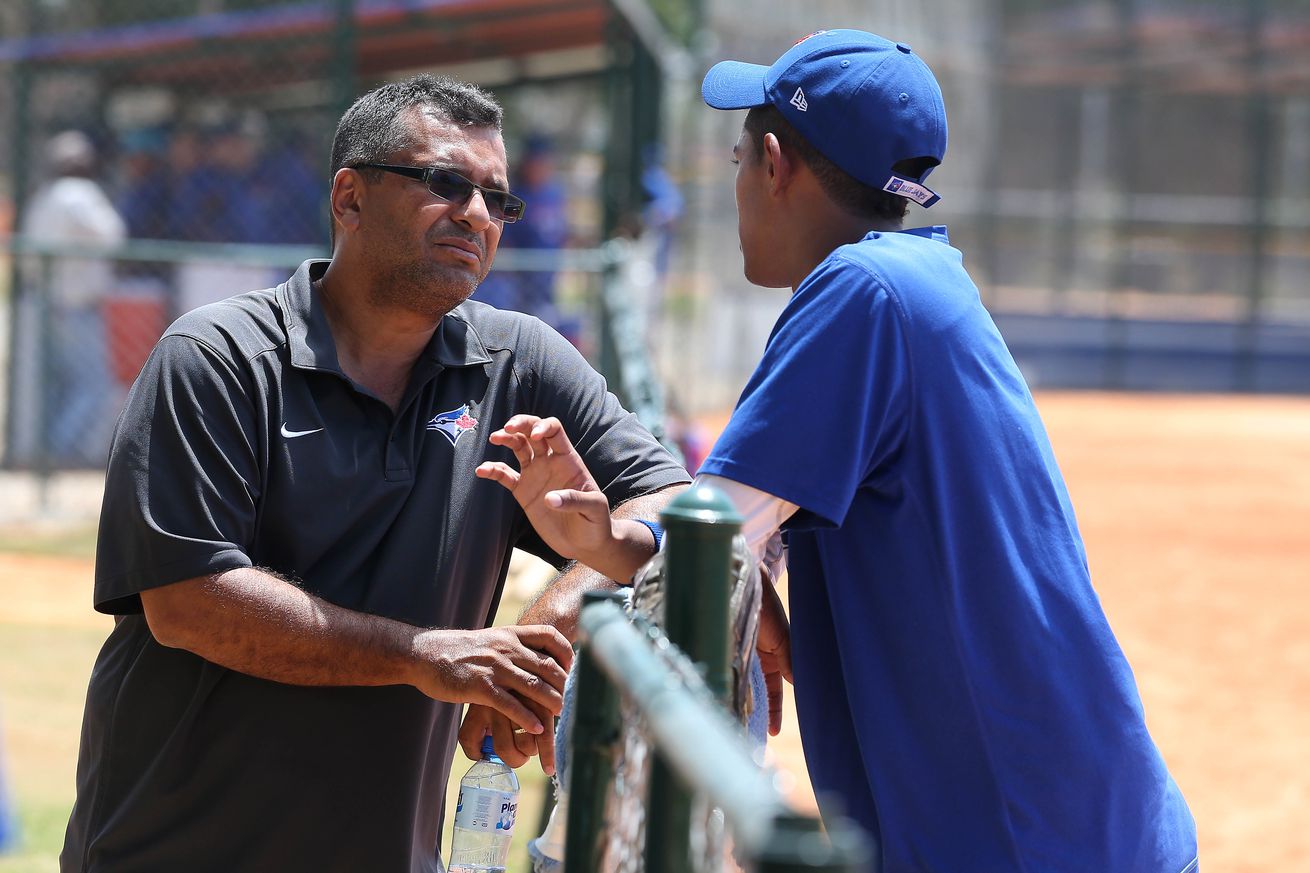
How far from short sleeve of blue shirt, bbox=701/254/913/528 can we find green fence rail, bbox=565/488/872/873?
0.29 m

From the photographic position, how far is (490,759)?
2764mm

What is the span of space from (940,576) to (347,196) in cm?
140

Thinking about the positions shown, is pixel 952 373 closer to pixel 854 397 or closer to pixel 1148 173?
pixel 854 397

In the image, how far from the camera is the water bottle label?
9.16 ft

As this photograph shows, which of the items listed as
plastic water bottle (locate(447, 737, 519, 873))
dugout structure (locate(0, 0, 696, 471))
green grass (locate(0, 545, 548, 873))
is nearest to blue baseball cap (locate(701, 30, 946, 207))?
plastic water bottle (locate(447, 737, 519, 873))

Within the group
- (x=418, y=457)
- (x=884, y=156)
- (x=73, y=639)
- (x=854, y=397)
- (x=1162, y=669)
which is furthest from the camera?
(x=1162, y=669)

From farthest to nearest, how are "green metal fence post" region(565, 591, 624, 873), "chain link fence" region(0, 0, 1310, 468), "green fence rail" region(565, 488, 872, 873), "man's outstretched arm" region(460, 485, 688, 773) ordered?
"chain link fence" region(0, 0, 1310, 468), "man's outstretched arm" region(460, 485, 688, 773), "green metal fence post" region(565, 591, 624, 873), "green fence rail" region(565, 488, 872, 873)

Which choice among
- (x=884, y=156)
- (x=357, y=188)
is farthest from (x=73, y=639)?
(x=884, y=156)

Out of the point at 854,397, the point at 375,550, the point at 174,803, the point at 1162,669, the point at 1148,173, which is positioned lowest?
the point at 1162,669

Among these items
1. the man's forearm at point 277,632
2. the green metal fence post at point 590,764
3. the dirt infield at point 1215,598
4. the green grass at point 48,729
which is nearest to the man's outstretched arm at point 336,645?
the man's forearm at point 277,632

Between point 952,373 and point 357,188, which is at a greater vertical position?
point 357,188

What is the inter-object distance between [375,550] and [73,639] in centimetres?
565

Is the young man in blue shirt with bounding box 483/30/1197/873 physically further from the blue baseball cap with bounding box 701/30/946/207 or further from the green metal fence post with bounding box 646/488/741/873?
the green metal fence post with bounding box 646/488/741/873

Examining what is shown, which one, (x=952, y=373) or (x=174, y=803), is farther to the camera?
(x=174, y=803)
